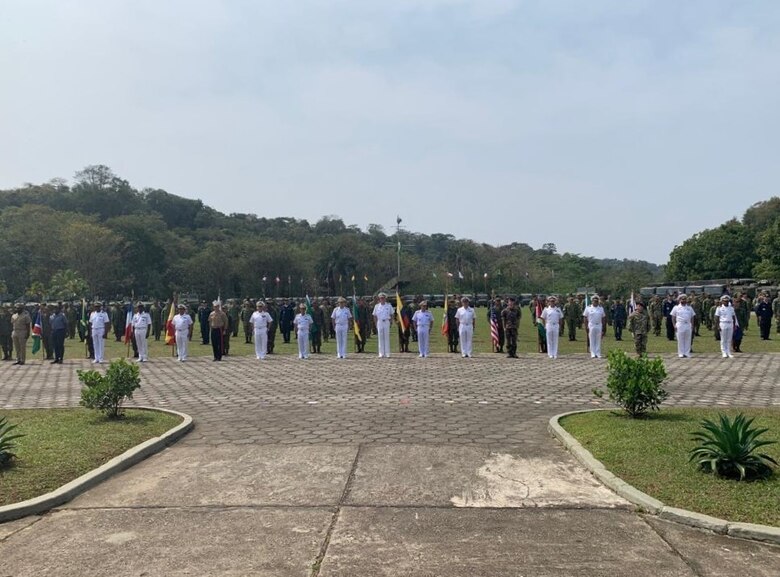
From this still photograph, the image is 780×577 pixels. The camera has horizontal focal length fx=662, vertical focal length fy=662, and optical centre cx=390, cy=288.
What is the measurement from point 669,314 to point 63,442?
2092 centimetres

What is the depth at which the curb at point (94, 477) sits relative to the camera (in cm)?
567

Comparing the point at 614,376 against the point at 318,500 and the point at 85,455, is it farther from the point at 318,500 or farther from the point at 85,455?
the point at 85,455

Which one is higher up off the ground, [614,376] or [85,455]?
[614,376]

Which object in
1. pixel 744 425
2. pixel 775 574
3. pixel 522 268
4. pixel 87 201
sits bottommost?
pixel 775 574

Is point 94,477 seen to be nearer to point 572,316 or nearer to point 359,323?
point 359,323

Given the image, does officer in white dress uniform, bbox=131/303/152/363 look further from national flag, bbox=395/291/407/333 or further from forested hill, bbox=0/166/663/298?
forested hill, bbox=0/166/663/298

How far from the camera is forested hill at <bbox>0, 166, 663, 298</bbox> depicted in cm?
5481

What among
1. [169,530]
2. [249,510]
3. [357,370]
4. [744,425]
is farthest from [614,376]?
[357,370]

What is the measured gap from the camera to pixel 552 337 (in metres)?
18.3

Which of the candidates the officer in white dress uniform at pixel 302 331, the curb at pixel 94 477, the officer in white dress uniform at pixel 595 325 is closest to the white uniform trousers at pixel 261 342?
the officer in white dress uniform at pixel 302 331

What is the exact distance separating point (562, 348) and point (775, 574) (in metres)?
17.6

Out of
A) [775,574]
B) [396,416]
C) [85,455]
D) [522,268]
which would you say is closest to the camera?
[775,574]

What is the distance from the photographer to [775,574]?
433 cm

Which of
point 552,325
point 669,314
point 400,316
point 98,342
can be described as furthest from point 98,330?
point 669,314
